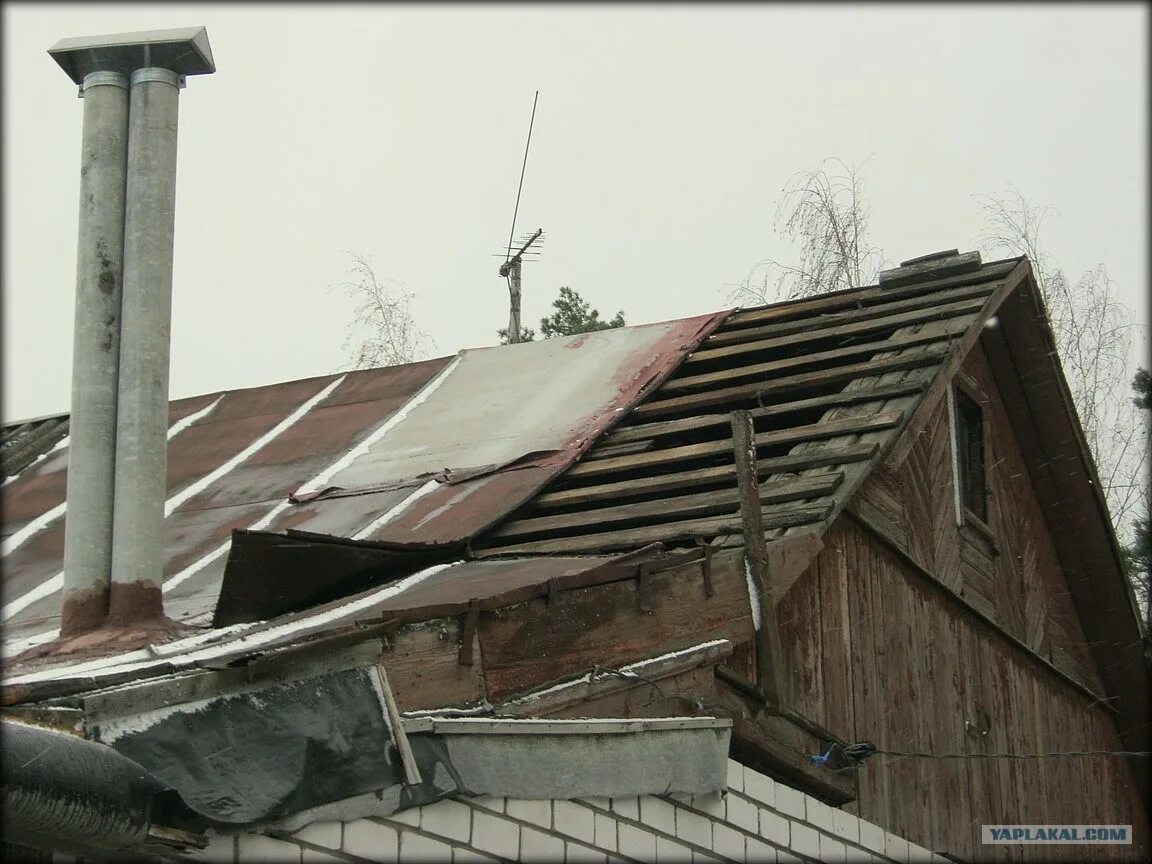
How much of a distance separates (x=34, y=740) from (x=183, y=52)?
16.1 feet

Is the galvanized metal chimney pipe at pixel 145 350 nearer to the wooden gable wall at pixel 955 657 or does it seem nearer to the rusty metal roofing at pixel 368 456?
the rusty metal roofing at pixel 368 456

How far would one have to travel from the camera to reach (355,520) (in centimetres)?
962

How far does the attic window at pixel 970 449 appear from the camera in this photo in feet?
37.7

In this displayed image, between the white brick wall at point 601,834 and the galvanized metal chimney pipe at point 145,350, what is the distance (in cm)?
235

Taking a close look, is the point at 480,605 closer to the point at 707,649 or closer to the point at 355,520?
the point at 707,649

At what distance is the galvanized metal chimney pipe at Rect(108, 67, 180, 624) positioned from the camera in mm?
7910

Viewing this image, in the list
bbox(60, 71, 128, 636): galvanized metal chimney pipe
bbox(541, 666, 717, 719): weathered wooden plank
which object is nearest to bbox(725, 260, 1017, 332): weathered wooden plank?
bbox(541, 666, 717, 719): weathered wooden plank

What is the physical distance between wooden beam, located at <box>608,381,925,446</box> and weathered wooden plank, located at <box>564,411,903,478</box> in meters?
0.13

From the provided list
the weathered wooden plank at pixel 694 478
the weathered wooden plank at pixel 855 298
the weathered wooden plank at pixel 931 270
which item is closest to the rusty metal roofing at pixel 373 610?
the weathered wooden plank at pixel 694 478

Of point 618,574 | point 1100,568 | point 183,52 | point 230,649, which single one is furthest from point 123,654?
point 1100,568

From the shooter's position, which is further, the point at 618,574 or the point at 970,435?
the point at 970,435

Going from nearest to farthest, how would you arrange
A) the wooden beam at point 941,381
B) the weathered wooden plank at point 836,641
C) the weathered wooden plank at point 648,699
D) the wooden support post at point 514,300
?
the weathered wooden plank at point 648,699
the weathered wooden plank at point 836,641
the wooden beam at point 941,381
the wooden support post at point 514,300

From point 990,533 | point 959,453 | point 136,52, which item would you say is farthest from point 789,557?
point 136,52

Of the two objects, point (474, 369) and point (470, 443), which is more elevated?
point (474, 369)
